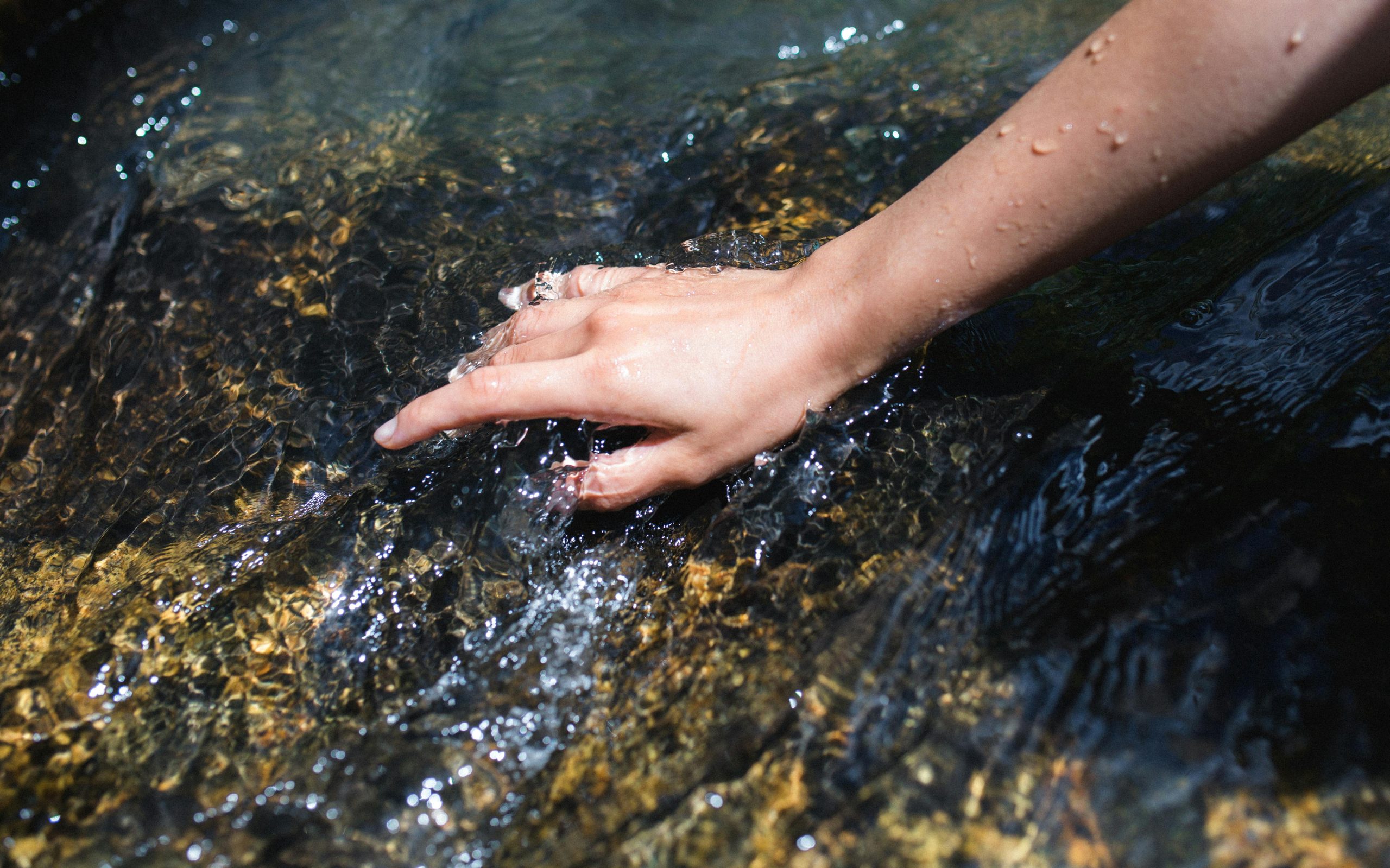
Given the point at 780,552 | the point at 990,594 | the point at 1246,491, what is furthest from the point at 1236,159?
the point at 780,552

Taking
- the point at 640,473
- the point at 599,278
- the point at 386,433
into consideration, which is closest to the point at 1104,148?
the point at 640,473

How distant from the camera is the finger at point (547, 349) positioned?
1.85 metres

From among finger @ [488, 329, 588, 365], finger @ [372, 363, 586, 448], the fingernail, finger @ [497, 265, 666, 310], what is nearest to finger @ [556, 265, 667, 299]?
finger @ [497, 265, 666, 310]

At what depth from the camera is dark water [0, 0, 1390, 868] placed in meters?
1.33

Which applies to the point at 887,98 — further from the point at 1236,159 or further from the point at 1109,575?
the point at 1109,575

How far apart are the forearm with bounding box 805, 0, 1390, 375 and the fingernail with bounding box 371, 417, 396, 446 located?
3.12 feet

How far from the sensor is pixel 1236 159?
4.72ft

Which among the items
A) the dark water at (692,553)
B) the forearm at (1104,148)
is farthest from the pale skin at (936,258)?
the dark water at (692,553)

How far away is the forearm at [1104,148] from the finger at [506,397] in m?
0.57

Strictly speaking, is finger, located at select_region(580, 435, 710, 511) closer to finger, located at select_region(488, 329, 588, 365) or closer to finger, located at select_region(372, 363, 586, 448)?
finger, located at select_region(372, 363, 586, 448)

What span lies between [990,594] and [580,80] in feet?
9.10

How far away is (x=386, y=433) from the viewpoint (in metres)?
1.84

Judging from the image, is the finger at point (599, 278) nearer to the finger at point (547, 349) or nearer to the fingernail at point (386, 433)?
the finger at point (547, 349)

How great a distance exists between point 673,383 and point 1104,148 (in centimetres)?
87
